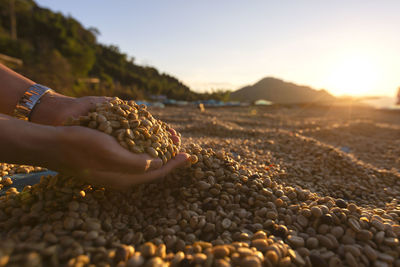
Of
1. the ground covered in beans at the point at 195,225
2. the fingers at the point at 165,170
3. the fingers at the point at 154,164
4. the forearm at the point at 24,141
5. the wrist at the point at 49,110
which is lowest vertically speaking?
the ground covered in beans at the point at 195,225

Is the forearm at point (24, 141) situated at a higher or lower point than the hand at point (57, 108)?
lower

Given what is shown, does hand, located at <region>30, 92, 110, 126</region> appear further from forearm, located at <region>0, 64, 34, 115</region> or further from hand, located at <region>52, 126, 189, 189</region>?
hand, located at <region>52, 126, 189, 189</region>

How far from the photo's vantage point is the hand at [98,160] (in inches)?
42.1

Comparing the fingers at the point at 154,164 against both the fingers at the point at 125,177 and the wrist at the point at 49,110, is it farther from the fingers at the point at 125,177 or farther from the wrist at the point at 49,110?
the wrist at the point at 49,110

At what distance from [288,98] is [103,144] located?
62.0 ft

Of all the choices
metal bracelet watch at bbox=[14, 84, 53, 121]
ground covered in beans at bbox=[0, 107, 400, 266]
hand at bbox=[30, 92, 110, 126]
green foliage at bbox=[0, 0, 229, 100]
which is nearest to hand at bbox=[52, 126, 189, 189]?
ground covered in beans at bbox=[0, 107, 400, 266]

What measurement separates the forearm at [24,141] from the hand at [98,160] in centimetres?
4

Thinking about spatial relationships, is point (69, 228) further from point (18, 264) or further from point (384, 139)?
point (384, 139)

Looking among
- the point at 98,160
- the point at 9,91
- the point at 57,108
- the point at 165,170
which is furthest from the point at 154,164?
the point at 9,91

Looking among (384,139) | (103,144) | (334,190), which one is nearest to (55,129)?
(103,144)

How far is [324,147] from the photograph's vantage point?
3.26 m

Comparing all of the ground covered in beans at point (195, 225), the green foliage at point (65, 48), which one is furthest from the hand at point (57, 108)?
the green foliage at point (65, 48)

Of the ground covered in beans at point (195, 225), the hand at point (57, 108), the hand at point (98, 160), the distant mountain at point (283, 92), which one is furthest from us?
the distant mountain at point (283, 92)

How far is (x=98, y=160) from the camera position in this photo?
1125 mm
